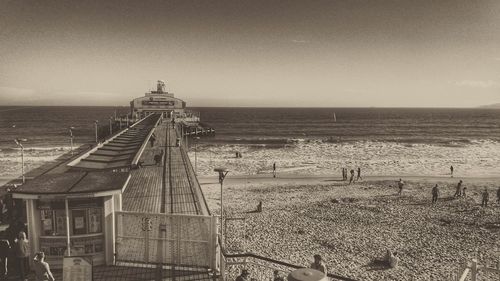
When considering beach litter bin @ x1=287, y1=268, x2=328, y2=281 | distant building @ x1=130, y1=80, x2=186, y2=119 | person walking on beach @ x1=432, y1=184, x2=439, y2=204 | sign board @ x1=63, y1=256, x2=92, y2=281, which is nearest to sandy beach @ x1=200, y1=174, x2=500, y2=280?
person walking on beach @ x1=432, y1=184, x2=439, y2=204

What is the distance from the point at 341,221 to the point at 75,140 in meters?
68.3

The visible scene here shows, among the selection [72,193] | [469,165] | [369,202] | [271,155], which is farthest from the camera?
[271,155]

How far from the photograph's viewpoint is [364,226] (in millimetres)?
20234

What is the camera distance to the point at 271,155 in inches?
2063

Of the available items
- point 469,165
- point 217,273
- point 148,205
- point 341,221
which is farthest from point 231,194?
point 469,165

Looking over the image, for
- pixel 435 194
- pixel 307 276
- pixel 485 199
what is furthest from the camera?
pixel 435 194

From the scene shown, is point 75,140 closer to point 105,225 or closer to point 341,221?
point 341,221

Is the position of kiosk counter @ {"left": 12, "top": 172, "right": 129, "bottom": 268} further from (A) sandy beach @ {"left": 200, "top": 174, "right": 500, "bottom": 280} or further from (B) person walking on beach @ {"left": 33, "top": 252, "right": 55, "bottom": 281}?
(A) sandy beach @ {"left": 200, "top": 174, "right": 500, "bottom": 280}

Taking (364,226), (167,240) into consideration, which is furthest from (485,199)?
(167,240)

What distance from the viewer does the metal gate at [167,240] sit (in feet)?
28.3

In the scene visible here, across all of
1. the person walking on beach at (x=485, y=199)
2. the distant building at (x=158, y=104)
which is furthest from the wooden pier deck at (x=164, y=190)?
the distant building at (x=158, y=104)

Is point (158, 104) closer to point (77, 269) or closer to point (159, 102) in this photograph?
point (159, 102)

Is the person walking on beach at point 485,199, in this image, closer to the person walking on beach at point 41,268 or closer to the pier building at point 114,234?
the pier building at point 114,234

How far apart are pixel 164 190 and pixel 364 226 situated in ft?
34.8
